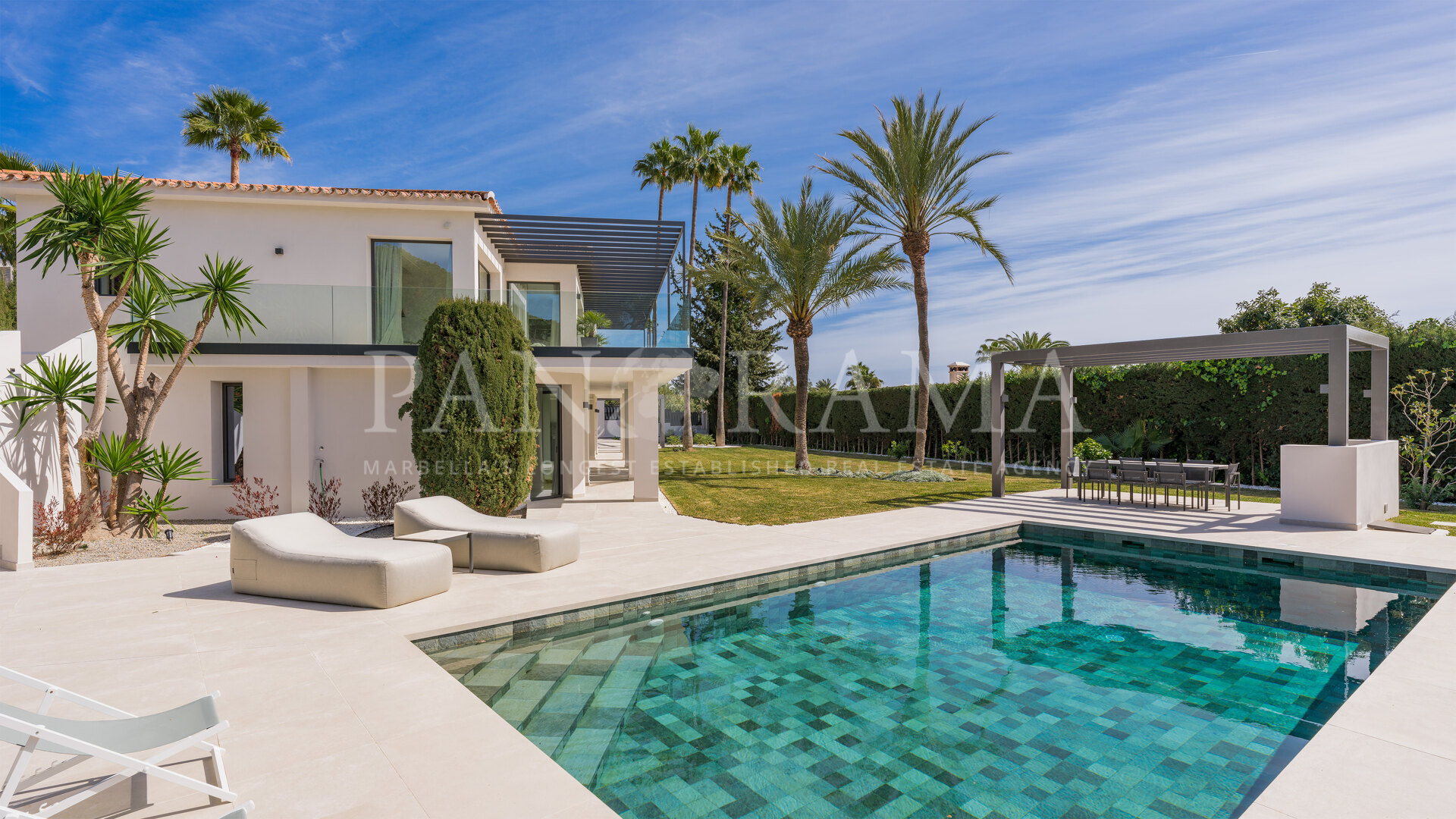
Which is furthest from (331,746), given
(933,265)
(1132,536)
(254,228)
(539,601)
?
(933,265)

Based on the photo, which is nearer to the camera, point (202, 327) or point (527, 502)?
point (202, 327)

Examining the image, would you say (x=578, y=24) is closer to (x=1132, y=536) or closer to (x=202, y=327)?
(x=202, y=327)

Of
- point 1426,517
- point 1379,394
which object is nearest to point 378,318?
point 1379,394

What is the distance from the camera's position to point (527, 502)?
46.2 ft

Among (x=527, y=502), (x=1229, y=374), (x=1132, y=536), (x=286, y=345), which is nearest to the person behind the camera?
(x=1132, y=536)

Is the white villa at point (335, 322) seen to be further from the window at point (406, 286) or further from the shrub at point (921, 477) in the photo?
the shrub at point (921, 477)

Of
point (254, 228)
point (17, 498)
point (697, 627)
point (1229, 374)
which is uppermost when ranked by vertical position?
point (254, 228)

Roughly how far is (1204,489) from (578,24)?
14.1m

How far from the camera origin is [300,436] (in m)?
12.2

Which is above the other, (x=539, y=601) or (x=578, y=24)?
(x=578, y=24)

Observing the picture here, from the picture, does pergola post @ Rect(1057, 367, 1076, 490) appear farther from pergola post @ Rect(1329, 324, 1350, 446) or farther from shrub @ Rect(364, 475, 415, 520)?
shrub @ Rect(364, 475, 415, 520)

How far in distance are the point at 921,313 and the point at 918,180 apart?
367 centimetres

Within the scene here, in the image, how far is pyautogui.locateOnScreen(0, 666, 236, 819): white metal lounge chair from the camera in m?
2.38

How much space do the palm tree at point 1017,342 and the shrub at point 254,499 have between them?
90.3 feet
